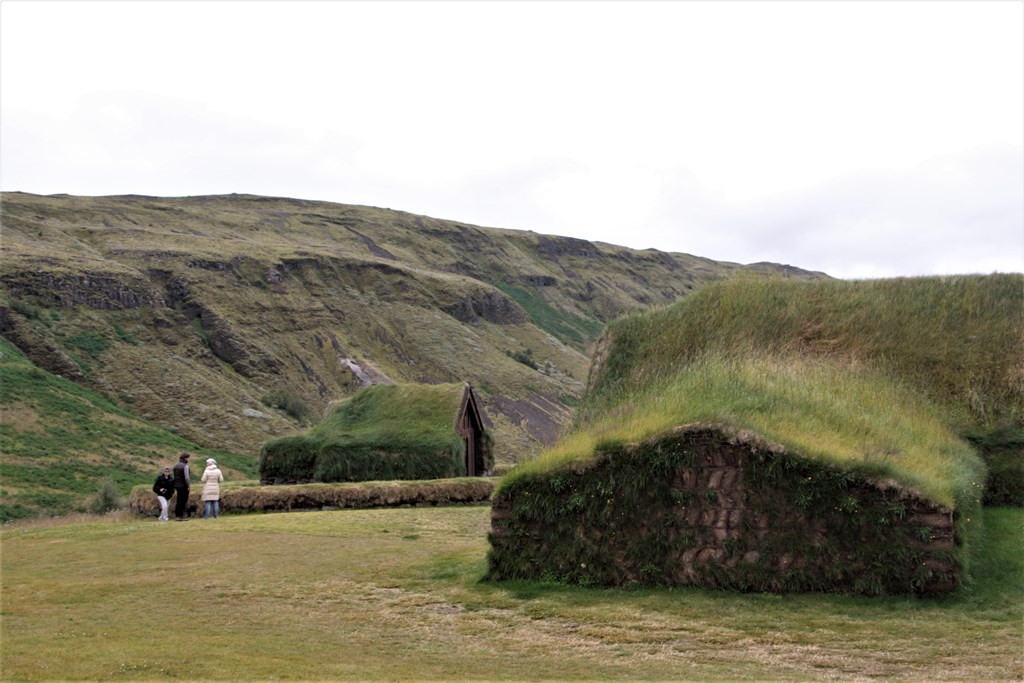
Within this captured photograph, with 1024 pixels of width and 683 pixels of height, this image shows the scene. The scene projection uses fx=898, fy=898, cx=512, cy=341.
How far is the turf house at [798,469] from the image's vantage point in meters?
11.7

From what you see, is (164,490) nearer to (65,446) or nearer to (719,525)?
(719,525)

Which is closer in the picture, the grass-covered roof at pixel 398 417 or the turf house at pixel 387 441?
the turf house at pixel 387 441

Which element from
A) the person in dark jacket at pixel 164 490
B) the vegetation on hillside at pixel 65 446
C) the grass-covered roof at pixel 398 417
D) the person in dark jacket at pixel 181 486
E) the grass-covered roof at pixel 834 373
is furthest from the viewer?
the vegetation on hillside at pixel 65 446

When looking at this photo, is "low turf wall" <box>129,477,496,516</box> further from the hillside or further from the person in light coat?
the hillside

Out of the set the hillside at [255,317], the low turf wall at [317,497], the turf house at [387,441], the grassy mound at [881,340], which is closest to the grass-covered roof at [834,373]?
the grassy mound at [881,340]

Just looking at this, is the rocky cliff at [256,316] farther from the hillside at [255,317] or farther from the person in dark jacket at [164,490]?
the person in dark jacket at [164,490]

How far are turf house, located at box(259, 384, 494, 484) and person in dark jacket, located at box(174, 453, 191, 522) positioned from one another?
817 centimetres

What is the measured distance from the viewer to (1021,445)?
50.3 feet

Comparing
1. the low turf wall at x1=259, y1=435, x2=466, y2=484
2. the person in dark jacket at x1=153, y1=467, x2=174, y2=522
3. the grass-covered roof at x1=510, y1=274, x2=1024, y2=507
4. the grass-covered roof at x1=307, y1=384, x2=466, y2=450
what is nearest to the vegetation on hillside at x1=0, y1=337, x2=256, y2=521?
the low turf wall at x1=259, y1=435, x2=466, y2=484

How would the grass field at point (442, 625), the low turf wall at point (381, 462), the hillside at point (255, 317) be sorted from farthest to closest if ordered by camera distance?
the hillside at point (255, 317) < the low turf wall at point (381, 462) < the grass field at point (442, 625)

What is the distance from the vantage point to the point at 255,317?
257 ft

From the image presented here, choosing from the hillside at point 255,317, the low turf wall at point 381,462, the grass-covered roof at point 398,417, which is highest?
the hillside at point 255,317

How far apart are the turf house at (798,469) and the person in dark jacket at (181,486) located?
37.2ft

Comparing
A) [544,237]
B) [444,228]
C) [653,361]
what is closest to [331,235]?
[444,228]
